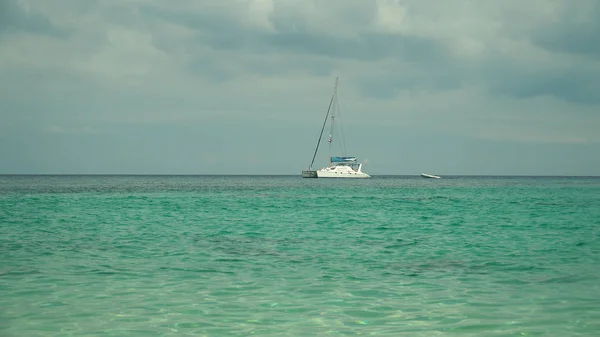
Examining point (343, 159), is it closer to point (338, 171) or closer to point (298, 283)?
point (338, 171)

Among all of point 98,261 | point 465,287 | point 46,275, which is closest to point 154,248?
point 98,261

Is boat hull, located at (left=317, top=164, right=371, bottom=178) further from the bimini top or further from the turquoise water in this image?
the turquoise water

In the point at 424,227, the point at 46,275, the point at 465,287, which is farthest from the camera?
the point at 424,227

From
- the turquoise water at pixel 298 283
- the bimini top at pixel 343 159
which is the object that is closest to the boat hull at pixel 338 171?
the bimini top at pixel 343 159

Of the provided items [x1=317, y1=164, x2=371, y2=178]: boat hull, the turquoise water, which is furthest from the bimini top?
the turquoise water

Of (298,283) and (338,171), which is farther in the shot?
(338,171)

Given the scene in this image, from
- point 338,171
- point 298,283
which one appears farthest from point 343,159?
point 298,283

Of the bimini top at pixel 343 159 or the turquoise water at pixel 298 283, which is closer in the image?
the turquoise water at pixel 298 283

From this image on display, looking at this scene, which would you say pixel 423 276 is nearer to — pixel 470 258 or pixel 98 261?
pixel 470 258

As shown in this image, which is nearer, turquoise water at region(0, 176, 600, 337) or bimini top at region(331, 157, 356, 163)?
A: turquoise water at region(0, 176, 600, 337)

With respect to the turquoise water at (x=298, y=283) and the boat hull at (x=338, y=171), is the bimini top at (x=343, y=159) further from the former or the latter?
the turquoise water at (x=298, y=283)

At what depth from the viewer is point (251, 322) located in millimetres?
9539

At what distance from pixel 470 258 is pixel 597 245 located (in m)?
6.83

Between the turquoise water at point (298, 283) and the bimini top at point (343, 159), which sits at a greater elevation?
the bimini top at point (343, 159)
